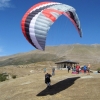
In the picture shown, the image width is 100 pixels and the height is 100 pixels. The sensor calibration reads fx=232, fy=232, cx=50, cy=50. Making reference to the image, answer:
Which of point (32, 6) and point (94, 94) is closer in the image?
point (32, 6)

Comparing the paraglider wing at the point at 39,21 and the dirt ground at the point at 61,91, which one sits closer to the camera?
the paraglider wing at the point at 39,21

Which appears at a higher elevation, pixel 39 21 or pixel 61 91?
pixel 39 21

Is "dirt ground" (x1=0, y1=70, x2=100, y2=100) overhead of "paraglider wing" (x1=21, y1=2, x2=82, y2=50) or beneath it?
beneath

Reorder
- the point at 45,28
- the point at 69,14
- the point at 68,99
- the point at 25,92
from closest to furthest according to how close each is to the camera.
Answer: the point at 45,28 → the point at 68,99 → the point at 69,14 → the point at 25,92

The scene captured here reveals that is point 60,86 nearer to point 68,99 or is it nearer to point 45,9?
point 68,99

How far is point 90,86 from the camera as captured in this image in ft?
91.3

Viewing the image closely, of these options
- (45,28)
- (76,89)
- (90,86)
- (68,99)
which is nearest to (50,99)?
(68,99)

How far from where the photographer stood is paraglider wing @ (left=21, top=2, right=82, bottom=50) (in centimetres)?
2059

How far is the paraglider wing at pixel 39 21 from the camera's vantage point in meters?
20.6

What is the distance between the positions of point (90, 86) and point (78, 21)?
312 inches

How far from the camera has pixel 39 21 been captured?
2131 centimetres

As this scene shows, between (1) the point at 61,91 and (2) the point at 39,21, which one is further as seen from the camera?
(1) the point at 61,91

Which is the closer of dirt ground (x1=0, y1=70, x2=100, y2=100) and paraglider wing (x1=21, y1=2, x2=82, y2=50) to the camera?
paraglider wing (x1=21, y1=2, x2=82, y2=50)

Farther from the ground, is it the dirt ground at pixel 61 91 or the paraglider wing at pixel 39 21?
the paraglider wing at pixel 39 21
